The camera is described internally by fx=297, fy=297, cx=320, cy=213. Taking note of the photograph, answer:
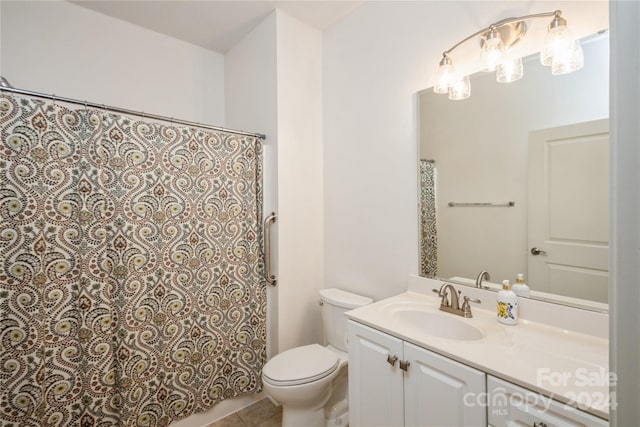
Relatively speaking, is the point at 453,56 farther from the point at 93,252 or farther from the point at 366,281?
the point at 93,252

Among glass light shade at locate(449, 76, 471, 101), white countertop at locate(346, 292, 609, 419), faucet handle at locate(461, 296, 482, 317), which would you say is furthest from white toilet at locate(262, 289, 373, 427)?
glass light shade at locate(449, 76, 471, 101)

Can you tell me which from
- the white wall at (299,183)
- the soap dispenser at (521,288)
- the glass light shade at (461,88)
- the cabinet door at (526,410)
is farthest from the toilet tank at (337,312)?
the glass light shade at (461,88)

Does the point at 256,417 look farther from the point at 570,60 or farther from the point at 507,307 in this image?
the point at 570,60

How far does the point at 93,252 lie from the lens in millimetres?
1416

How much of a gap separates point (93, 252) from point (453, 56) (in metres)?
2.01

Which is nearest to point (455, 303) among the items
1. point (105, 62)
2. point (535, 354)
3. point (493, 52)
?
point (535, 354)

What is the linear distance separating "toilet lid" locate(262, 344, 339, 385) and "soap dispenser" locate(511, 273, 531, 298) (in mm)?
980

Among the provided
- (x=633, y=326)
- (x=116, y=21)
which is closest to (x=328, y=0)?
(x=116, y=21)

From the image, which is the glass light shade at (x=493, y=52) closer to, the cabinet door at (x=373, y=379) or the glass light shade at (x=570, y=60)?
the glass light shade at (x=570, y=60)

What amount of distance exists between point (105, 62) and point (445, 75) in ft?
7.29

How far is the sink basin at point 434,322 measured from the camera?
129cm

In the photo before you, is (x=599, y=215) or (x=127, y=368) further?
(x=127, y=368)

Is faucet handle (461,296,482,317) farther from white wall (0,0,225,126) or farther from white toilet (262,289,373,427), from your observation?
white wall (0,0,225,126)

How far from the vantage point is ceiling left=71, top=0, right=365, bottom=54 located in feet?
6.33
